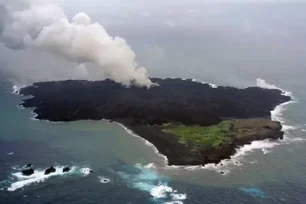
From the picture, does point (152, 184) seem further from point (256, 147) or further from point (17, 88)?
point (17, 88)

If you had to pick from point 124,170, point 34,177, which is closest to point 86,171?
point 124,170

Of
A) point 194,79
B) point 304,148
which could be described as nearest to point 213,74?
point 194,79

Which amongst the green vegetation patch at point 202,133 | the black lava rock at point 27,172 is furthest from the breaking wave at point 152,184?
the black lava rock at point 27,172

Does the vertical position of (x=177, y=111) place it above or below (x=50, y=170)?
above

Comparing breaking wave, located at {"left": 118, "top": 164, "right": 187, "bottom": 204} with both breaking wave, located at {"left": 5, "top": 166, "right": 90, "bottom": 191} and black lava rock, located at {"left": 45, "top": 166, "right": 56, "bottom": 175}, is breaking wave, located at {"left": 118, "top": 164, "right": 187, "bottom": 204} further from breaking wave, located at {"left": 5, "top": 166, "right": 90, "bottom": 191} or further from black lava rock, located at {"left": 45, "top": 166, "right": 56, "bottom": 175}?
black lava rock, located at {"left": 45, "top": 166, "right": 56, "bottom": 175}

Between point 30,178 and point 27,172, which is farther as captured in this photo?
point 27,172

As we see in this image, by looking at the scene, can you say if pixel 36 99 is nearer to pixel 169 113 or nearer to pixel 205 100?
pixel 169 113
